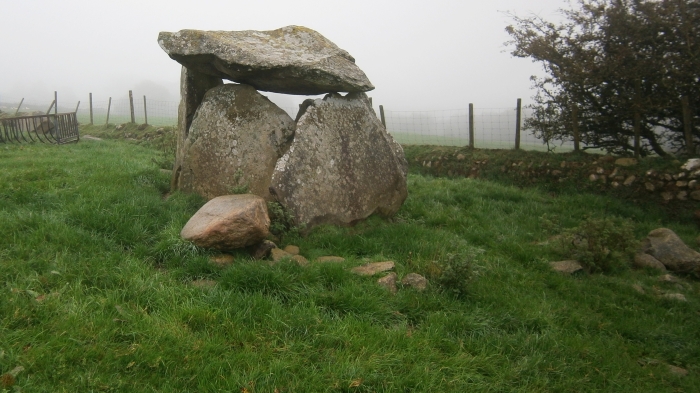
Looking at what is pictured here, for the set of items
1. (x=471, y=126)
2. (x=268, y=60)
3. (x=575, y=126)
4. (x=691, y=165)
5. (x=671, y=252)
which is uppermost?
(x=268, y=60)

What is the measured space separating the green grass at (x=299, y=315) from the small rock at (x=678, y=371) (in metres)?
0.15

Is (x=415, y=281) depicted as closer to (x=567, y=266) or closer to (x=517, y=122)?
(x=567, y=266)

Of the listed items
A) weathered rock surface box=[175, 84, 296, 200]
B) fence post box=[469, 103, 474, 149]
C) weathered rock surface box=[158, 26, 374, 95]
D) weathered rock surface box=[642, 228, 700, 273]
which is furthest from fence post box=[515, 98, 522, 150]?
weathered rock surface box=[175, 84, 296, 200]

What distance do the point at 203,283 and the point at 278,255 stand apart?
995 mm

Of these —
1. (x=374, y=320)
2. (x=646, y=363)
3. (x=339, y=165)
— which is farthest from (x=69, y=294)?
(x=646, y=363)

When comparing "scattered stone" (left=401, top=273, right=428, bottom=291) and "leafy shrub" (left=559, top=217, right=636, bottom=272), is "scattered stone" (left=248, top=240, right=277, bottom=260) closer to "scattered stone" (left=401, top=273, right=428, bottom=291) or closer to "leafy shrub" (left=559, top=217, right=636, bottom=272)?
"scattered stone" (left=401, top=273, right=428, bottom=291)

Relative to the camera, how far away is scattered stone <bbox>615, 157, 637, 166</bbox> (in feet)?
34.7

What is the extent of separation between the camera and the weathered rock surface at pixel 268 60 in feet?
23.7

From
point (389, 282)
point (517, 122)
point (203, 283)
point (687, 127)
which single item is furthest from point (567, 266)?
point (517, 122)

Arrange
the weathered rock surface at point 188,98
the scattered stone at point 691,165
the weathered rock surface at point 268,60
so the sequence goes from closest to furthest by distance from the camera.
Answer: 1. the weathered rock surface at point 268,60
2. the weathered rock surface at point 188,98
3. the scattered stone at point 691,165

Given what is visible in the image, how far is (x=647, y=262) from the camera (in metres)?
7.00

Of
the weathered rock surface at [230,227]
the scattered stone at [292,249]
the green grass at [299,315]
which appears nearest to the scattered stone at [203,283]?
the green grass at [299,315]

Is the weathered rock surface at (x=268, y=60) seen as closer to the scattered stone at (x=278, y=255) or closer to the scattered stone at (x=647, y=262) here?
the scattered stone at (x=278, y=255)

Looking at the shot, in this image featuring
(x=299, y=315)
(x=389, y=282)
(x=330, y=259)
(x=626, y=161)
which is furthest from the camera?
(x=626, y=161)
